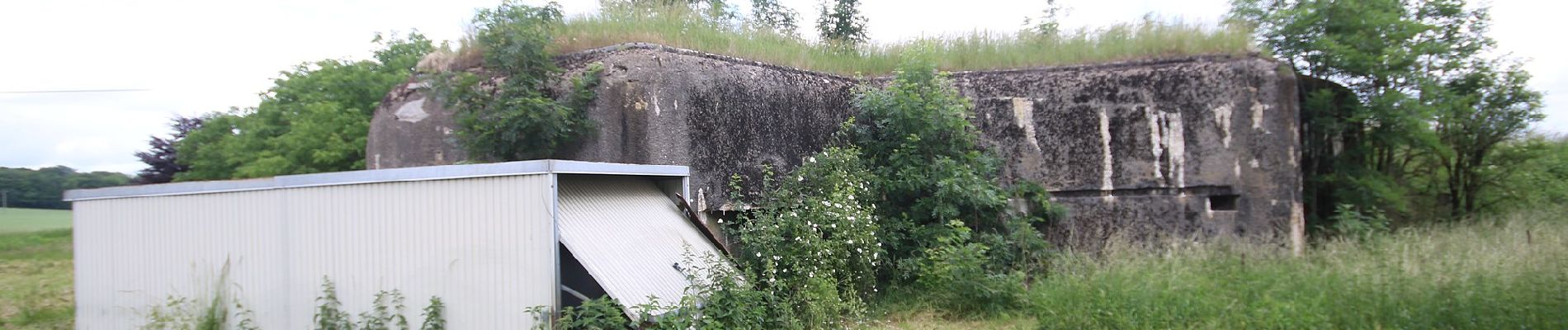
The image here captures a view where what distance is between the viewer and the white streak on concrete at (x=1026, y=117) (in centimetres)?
793

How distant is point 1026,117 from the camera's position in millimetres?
7969

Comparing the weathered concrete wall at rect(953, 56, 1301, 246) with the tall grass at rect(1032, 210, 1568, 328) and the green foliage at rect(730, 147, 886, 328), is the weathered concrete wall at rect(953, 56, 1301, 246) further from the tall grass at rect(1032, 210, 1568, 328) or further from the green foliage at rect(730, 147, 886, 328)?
the green foliage at rect(730, 147, 886, 328)

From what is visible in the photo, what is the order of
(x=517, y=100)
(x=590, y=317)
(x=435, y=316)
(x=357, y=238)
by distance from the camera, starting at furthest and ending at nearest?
(x=517, y=100)
(x=357, y=238)
(x=435, y=316)
(x=590, y=317)

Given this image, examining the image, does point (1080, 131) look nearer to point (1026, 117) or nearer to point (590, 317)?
point (1026, 117)

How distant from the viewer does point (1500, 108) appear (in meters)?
8.29

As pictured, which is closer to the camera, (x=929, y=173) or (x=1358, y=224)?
(x=1358, y=224)

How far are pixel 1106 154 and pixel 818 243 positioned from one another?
11.1 ft

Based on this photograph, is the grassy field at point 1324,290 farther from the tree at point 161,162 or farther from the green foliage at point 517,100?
the tree at point 161,162

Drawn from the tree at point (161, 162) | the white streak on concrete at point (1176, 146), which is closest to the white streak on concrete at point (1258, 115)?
the white streak on concrete at point (1176, 146)

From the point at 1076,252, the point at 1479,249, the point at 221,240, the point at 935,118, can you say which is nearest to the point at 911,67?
the point at 935,118

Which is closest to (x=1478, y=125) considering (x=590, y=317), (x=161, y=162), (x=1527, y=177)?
(x=1527, y=177)

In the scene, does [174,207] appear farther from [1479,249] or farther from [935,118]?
[1479,249]

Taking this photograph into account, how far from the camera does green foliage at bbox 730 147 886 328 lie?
5.60 metres

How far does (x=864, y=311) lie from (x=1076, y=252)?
2415 millimetres
